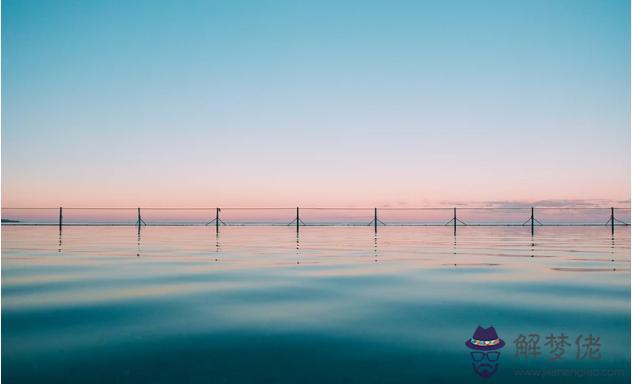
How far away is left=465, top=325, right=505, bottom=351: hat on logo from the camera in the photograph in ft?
9.68

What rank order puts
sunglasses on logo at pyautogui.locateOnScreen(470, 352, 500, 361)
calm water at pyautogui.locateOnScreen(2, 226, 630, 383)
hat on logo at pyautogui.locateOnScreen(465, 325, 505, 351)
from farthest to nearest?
hat on logo at pyautogui.locateOnScreen(465, 325, 505, 351) → sunglasses on logo at pyautogui.locateOnScreen(470, 352, 500, 361) → calm water at pyautogui.locateOnScreen(2, 226, 630, 383)

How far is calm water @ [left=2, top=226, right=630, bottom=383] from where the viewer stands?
2512mm

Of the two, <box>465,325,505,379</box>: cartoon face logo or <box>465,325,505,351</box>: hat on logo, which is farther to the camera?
<box>465,325,505,351</box>: hat on logo

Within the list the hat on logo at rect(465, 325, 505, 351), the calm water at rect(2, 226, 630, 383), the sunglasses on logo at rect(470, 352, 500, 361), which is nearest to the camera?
the calm water at rect(2, 226, 630, 383)

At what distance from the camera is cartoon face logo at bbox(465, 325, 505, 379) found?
101 inches

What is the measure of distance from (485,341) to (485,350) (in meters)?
0.17

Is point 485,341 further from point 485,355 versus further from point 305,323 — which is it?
point 305,323

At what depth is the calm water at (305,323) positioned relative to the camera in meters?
2.51

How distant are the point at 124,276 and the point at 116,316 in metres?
2.63

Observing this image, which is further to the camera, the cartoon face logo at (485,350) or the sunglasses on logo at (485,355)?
the sunglasses on logo at (485,355)

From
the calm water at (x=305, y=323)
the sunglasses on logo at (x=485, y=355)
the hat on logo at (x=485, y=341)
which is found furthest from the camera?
the hat on logo at (x=485, y=341)

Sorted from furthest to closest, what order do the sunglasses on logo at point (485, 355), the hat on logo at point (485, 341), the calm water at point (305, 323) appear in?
the hat on logo at point (485, 341)
the sunglasses on logo at point (485, 355)
the calm water at point (305, 323)

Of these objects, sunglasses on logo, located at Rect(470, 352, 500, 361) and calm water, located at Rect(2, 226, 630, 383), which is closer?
calm water, located at Rect(2, 226, 630, 383)

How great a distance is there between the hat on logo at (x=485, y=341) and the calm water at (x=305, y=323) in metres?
0.06
